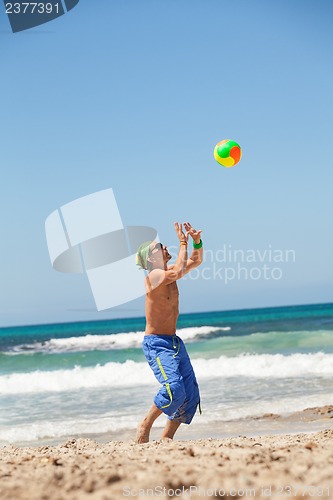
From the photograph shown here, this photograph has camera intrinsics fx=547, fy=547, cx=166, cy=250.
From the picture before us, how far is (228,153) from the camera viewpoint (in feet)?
22.6

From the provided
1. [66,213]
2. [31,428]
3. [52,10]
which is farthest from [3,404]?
[52,10]

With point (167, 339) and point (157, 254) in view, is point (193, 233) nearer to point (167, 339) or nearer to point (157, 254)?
point (157, 254)

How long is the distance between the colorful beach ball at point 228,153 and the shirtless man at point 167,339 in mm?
1879

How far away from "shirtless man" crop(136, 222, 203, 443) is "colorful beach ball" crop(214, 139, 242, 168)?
1879mm

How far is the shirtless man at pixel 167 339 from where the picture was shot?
5086mm

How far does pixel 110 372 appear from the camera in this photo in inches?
570

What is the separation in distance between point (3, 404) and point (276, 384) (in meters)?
5.20

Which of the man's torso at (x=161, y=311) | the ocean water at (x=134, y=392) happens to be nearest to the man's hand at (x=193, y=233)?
the man's torso at (x=161, y=311)

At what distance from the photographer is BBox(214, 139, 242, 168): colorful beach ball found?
272 inches

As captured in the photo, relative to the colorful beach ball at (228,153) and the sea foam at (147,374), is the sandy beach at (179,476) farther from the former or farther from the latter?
the sea foam at (147,374)

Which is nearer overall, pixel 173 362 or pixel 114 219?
pixel 173 362

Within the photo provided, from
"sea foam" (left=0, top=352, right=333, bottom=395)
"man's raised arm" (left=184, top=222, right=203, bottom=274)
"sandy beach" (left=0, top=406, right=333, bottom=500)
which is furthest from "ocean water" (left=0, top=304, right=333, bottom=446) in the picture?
"sandy beach" (left=0, top=406, right=333, bottom=500)

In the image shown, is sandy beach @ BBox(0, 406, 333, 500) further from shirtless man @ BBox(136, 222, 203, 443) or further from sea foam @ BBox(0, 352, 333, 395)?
sea foam @ BBox(0, 352, 333, 395)

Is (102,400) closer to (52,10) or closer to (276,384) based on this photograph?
(276,384)
